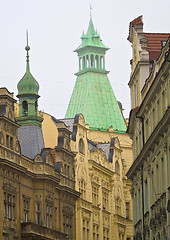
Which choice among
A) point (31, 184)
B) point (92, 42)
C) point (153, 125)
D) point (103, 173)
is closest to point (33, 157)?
point (31, 184)

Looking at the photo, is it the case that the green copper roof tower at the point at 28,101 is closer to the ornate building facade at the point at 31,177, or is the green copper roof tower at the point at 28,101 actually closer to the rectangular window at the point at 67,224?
the ornate building facade at the point at 31,177

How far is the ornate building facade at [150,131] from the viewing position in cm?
4253

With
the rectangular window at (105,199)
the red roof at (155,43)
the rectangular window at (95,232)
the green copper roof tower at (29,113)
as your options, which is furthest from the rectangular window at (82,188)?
the red roof at (155,43)

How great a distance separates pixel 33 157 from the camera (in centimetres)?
7044

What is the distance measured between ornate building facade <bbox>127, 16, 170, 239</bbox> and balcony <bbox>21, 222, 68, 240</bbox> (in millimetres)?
10253

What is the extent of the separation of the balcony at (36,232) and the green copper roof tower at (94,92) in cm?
3706

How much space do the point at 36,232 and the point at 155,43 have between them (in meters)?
18.9

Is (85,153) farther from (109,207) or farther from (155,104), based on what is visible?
(155,104)

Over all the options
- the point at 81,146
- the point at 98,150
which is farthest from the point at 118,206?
the point at 81,146

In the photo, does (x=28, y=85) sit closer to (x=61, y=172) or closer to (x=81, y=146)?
(x=61, y=172)

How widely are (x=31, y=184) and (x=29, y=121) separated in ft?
25.5

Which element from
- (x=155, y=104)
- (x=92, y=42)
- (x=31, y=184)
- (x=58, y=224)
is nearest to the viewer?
(x=155, y=104)

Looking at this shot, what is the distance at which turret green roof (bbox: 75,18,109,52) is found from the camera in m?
114

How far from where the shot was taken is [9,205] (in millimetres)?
62719
